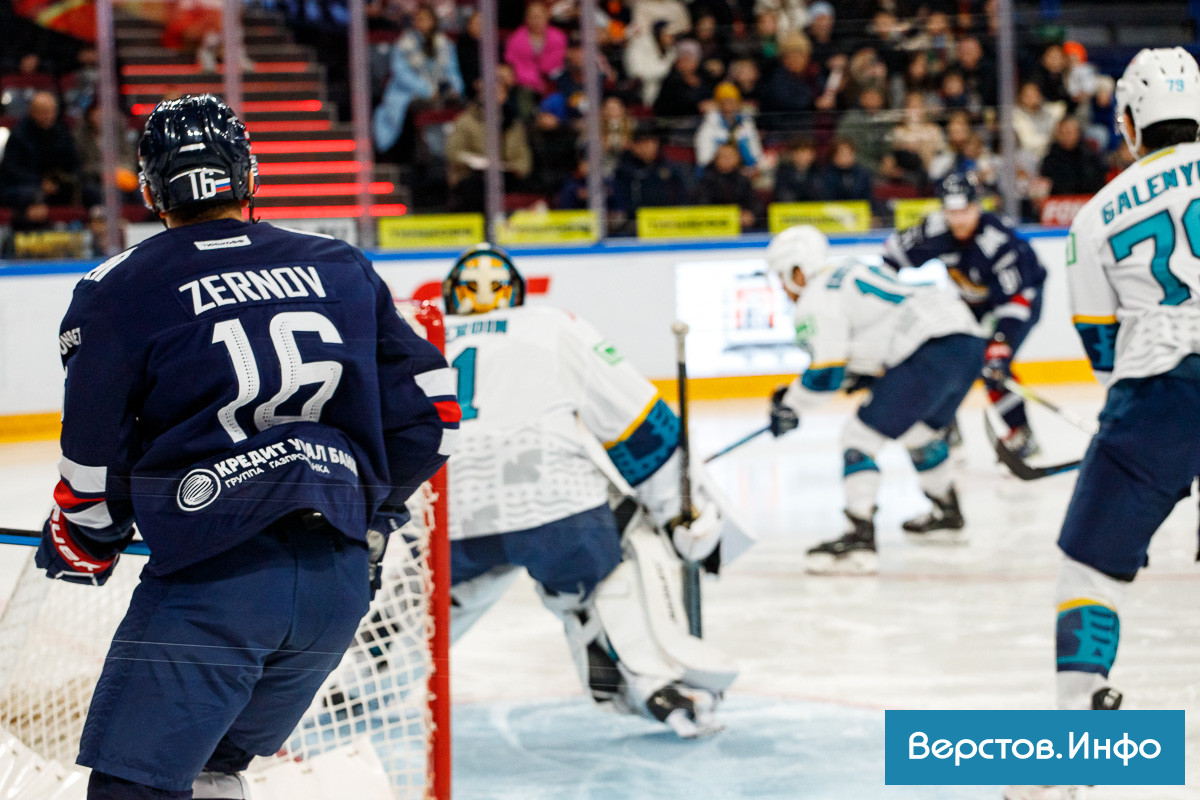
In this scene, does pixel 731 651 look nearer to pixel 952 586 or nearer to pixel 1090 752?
pixel 952 586

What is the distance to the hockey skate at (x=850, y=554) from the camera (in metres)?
4.37

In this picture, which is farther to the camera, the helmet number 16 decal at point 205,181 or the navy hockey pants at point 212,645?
the helmet number 16 decal at point 205,181

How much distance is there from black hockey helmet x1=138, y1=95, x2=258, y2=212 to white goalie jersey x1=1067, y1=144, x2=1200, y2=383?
143 cm

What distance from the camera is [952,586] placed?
4.12 m

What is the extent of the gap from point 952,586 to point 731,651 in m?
0.93

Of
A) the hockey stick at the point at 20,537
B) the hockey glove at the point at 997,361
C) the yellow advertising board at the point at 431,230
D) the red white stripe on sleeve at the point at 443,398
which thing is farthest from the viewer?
the yellow advertising board at the point at 431,230

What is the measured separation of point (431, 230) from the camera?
317 inches

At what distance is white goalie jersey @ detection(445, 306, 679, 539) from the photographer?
2.79 metres

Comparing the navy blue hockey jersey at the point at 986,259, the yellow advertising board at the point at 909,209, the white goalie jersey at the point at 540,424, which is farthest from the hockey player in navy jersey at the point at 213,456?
the yellow advertising board at the point at 909,209

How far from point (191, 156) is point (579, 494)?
1353 millimetres

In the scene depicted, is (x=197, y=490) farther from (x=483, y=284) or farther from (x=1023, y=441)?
(x=1023, y=441)

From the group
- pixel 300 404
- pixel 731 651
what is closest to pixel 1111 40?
pixel 731 651

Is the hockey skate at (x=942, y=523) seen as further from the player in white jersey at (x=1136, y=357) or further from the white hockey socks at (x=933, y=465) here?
the player in white jersey at (x=1136, y=357)

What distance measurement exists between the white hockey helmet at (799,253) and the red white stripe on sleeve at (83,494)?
10.2 feet
